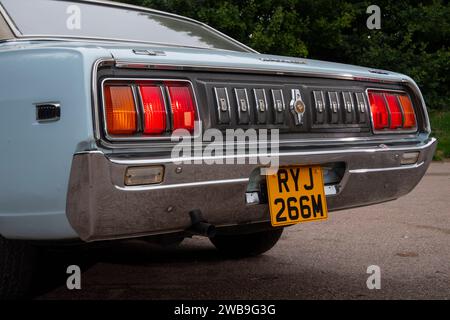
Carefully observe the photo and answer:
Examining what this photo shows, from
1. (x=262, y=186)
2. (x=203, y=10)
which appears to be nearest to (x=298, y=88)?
(x=262, y=186)

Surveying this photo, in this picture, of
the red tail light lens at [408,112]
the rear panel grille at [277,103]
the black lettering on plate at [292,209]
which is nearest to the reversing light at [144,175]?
the rear panel grille at [277,103]

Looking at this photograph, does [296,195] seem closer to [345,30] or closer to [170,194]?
[170,194]

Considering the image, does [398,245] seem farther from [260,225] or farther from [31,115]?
[31,115]

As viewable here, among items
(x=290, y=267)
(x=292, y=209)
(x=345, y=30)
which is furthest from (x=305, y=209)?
(x=345, y=30)

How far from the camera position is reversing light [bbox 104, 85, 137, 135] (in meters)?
2.39

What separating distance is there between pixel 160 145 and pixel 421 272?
1910 mm

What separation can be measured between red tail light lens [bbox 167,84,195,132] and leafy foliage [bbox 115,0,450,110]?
12.1 m

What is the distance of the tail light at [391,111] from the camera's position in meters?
3.24

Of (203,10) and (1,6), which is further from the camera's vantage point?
(203,10)

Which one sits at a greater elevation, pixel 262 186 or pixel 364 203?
pixel 262 186

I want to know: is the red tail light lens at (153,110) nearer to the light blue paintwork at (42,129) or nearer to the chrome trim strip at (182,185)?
the light blue paintwork at (42,129)

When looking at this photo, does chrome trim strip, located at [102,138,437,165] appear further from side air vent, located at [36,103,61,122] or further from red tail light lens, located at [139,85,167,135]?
side air vent, located at [36,103,61,122]

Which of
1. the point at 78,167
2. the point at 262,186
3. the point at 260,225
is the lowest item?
the point at 260,225

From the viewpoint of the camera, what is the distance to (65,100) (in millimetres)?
2346
